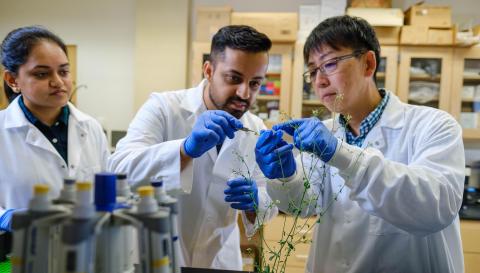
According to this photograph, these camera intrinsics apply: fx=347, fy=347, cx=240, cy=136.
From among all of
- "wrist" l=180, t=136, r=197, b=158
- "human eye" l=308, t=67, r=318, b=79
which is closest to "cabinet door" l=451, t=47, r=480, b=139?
"human eye" l=308, t=67, r=318, b=79

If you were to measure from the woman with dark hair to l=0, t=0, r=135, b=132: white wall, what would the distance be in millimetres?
1790

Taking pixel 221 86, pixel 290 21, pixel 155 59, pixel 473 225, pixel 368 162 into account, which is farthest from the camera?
pixel 155 59

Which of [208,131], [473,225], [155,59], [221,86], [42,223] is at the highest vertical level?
[155,59]

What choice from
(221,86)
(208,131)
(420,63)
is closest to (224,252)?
(208,131)

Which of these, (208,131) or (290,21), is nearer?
(208,131)

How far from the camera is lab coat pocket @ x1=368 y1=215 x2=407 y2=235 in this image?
109 cm

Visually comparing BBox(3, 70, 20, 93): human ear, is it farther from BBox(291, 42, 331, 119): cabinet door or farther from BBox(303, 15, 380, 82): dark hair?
BBox(291, 42, 331, 119): cabinet door

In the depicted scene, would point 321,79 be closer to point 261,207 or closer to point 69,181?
point 261,207

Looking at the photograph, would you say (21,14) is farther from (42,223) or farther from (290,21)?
(42,223)

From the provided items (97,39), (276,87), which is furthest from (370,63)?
(97,39)

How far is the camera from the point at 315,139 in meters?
0.98

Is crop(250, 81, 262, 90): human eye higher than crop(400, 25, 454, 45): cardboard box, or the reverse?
crop(400, 25, 454, 45): cardboard box

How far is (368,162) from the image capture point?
93cm

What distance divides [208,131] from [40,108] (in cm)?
78
